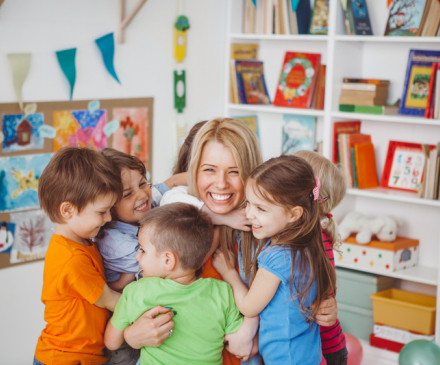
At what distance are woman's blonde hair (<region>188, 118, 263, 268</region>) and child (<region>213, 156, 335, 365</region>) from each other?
0.10 metres

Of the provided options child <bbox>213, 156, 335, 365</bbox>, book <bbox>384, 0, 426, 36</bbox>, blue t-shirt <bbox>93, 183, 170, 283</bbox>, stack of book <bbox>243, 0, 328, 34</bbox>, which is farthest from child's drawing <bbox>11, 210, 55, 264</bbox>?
book <bbox>384, 0, 426, 36</bbox>

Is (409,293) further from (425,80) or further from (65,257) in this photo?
(65,257)

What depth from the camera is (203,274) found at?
1549 millimetres

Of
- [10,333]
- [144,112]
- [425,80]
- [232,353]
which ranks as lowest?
[10,333]

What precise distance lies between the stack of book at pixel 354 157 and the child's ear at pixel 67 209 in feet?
7.07

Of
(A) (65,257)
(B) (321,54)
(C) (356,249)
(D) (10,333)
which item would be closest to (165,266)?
(A) (65,257)

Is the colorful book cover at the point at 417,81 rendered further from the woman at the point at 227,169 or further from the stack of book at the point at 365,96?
the woman at the point at 227,169

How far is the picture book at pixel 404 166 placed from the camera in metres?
3.28

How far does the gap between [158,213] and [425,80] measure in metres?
2.26

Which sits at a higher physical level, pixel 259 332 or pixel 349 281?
pixel 259 332

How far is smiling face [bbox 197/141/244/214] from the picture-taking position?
159cm

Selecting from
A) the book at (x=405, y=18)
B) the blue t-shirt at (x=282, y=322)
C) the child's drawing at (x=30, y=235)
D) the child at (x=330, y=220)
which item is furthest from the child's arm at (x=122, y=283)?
the book at (x=405, y=18)

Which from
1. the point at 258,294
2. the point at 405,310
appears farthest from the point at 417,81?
the point at 258,294

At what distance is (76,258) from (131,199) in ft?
0.80
